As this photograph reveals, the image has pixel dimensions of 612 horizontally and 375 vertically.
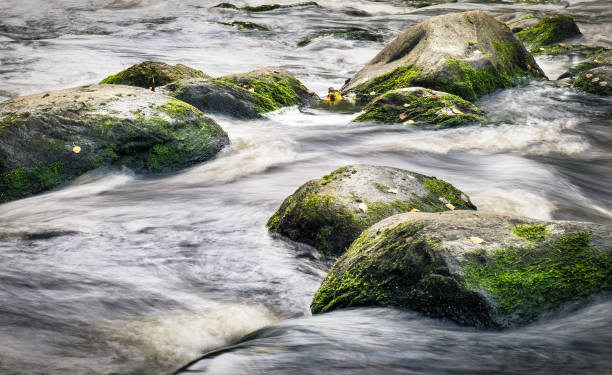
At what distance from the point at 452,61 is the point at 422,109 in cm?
138

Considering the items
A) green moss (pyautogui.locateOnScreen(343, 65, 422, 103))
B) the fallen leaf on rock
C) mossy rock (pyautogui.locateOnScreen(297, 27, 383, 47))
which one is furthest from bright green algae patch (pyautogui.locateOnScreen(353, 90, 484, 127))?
mossy rock (pyautogui.locateOnScreen(297, 27, 383, 47))

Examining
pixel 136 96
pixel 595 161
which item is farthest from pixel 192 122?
pixel 595 161

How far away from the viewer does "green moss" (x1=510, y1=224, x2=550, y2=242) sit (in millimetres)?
3074

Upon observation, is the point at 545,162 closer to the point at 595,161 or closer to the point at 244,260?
the point at 595,161

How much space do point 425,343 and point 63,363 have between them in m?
1.80

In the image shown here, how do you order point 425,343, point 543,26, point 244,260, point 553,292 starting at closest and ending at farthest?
point 425,343 → point 553,292 → point 244,260 → point 543,26

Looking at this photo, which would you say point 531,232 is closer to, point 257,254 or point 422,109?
point 257,254

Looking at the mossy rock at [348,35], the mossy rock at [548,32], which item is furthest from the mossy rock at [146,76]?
the mossy rock at [548,32]

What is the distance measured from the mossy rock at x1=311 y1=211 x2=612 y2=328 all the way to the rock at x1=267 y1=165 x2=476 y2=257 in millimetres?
832

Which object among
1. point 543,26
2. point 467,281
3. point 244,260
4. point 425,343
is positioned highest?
point 543,26

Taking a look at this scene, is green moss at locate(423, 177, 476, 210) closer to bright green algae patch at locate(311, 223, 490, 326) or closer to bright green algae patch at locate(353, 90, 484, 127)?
bright green algae patch at locate(311, 223, 490, 326)

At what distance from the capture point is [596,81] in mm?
10055

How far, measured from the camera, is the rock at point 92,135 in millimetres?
5516

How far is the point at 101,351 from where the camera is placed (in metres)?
2.85
